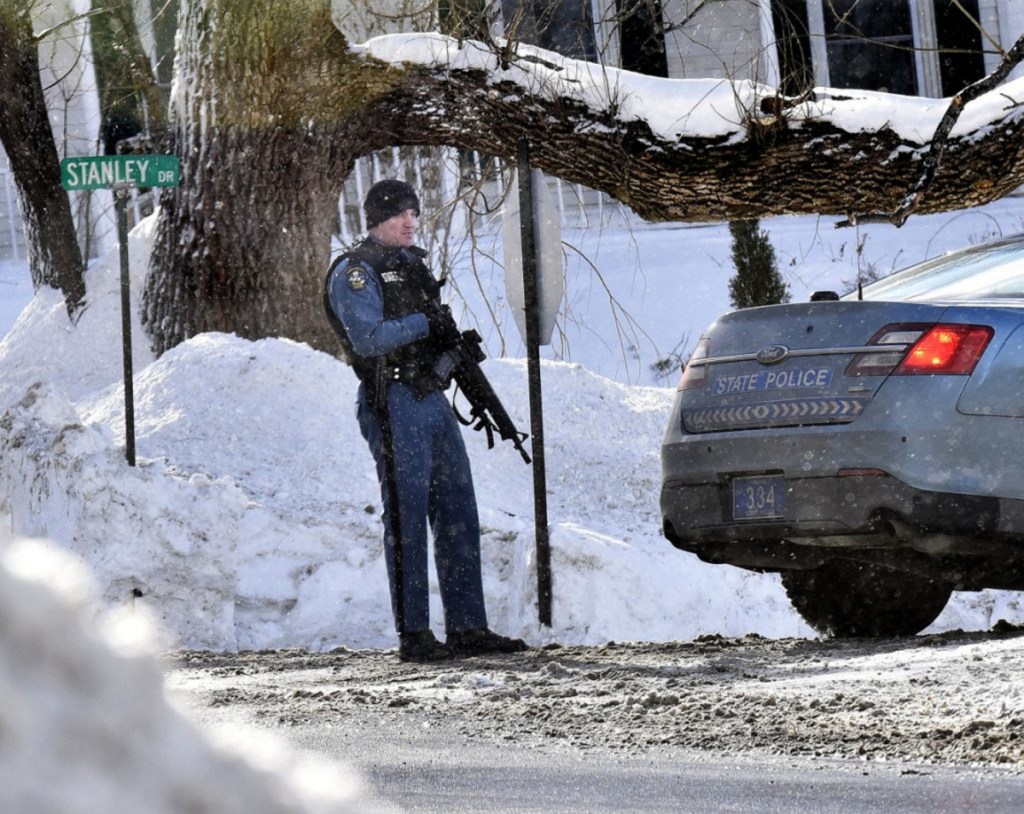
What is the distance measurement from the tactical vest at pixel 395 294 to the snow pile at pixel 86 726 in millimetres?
6333

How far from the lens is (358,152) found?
1122cm

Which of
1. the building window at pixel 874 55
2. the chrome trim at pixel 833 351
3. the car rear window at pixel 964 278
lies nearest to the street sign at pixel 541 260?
the car rear window at pixel 964 278

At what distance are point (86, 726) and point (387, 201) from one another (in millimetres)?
6544

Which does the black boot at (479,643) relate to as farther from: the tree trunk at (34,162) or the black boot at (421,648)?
the tree trunk at (34,162)

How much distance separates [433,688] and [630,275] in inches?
581

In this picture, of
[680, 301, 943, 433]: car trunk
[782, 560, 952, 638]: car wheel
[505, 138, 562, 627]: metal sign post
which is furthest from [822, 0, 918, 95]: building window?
[680, 301, 943, 433]: car trunk

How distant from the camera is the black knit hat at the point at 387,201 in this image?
6812mm

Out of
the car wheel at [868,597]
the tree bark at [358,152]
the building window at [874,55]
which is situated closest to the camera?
the car wheel at [868,597]

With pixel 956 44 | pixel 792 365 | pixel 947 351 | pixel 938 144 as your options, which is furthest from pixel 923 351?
pixel 956 44

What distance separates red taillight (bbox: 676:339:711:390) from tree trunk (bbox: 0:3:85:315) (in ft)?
26.7

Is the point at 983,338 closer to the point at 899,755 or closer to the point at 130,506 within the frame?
the point at 899,755

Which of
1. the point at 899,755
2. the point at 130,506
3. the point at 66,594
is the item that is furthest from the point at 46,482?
the point at 66,594

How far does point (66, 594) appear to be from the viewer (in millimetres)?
386

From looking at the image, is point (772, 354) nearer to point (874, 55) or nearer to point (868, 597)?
point (868, 597)
